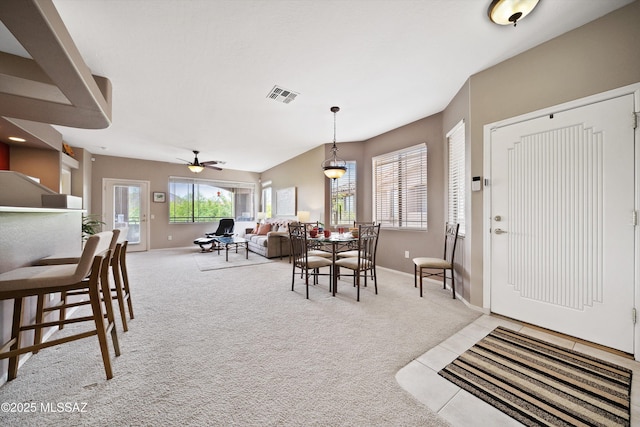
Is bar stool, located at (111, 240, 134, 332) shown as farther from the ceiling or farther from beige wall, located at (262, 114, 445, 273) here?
beige wall, located at (262, 114, 445, 273)

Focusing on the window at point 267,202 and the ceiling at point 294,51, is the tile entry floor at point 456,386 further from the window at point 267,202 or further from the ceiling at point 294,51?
the window at point 267,202

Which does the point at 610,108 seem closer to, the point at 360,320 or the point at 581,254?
the point at 581,254

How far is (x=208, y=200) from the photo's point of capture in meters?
7.88

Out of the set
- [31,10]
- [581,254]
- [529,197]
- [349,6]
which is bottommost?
[581,254]

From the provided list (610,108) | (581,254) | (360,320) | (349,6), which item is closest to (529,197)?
(581,254)

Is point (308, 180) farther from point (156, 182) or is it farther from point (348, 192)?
point (156, 182)

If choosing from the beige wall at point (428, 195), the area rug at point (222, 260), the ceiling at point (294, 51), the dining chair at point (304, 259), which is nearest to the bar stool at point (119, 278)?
the dining chair at point (304, 259)

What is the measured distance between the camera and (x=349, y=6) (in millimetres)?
1774

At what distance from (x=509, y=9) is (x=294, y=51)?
69.1 inches

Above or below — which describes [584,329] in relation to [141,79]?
below

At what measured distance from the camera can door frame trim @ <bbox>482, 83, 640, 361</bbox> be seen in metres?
1.75

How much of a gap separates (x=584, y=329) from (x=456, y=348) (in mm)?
1173

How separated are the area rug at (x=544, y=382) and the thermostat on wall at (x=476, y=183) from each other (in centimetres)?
154

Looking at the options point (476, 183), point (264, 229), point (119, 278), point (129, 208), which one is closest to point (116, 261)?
point (119, 278)
